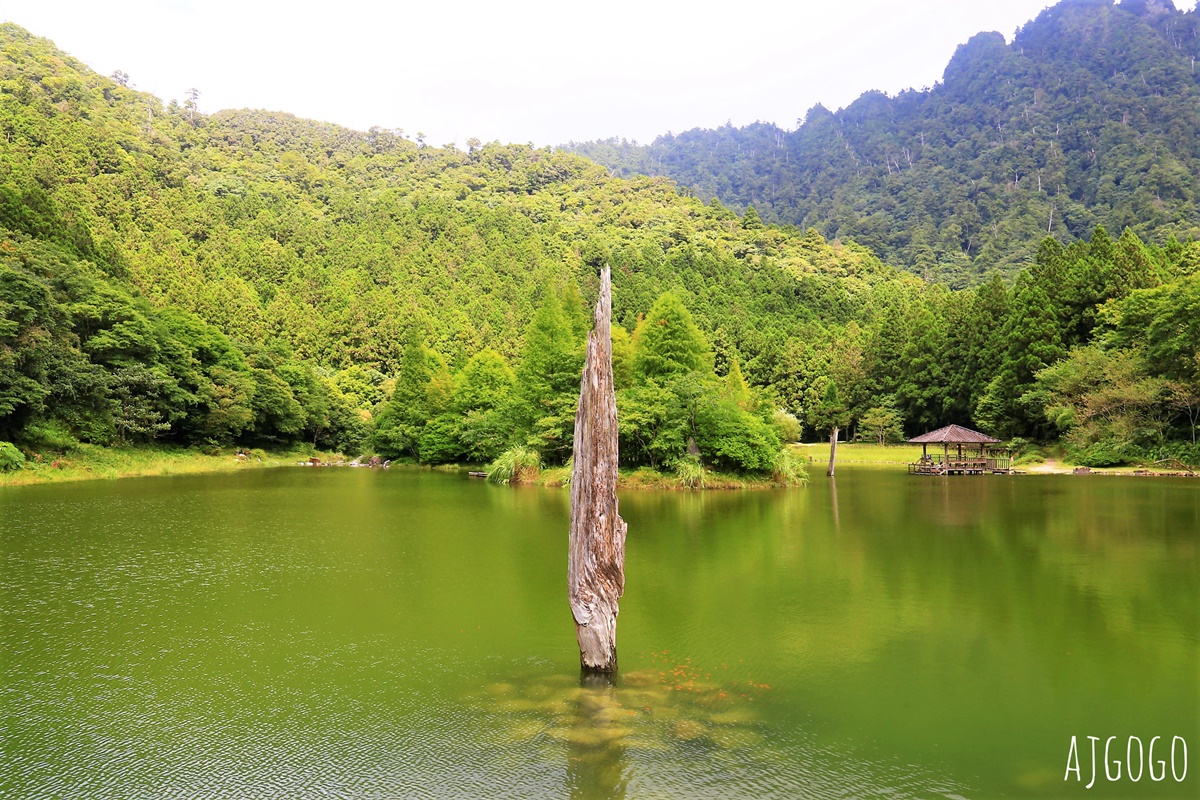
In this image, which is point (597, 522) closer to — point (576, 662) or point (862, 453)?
point (576, 662)

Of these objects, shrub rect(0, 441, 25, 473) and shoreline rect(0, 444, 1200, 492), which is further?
shoreline rect(0, 444, 1200, 492)

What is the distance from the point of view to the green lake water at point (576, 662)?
5577 mm

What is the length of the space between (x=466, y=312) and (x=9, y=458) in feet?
168

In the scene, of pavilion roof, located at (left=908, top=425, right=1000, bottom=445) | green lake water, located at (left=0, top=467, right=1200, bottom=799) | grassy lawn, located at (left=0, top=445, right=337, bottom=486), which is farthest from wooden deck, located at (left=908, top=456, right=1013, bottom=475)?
grassy lawn, located at (left=0, top=445, right=337, bottom=486)

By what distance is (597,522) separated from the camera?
7.73m

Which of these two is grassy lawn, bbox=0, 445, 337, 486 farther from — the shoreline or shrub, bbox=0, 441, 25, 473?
shrub, bbox=0, 441, 25, 473

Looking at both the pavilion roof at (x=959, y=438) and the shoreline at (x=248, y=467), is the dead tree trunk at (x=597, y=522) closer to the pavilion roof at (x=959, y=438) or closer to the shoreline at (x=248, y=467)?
the shoreline at (x=248, y=467)

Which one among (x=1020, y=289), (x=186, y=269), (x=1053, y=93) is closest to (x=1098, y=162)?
(x=1053, y=93)

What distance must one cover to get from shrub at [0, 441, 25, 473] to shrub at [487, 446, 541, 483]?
17259 mm

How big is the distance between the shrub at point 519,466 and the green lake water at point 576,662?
14881mm

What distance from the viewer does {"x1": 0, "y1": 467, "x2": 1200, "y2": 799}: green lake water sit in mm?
5577

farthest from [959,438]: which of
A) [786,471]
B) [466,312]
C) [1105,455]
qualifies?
[466,312]

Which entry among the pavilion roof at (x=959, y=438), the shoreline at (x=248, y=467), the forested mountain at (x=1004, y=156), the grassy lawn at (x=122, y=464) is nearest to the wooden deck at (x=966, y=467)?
the shoreline at (x=248, y=467)

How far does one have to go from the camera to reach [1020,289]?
153 ft
